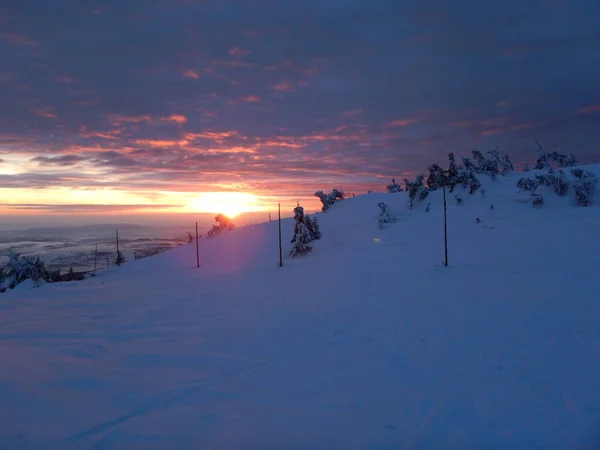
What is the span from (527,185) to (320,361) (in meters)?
38.0

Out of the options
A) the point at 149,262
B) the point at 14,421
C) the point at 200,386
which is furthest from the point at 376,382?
the point at 149,262

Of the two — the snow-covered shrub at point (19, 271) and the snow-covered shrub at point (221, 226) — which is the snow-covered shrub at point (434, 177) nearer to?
the snow-covered shrub at point (221, 226)

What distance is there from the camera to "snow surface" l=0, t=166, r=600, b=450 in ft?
21.4

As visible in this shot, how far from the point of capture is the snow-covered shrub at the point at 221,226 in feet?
197

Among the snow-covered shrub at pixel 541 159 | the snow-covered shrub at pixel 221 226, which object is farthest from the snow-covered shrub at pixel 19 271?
the snow-covered shrub at pixel 541 159

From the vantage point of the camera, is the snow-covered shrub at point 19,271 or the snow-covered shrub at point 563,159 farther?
the snow-covered shrub at point 563,159

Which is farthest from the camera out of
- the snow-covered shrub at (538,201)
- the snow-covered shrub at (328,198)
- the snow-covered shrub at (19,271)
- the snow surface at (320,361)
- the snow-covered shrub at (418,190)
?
the snow-covered shrub at (328,198)

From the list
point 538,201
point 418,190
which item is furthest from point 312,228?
point 538,201

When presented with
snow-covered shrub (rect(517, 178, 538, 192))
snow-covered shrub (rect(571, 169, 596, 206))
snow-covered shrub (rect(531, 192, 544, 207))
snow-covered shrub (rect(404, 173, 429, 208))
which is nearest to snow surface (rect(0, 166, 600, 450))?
snow-covered shrub (rect(531, 192, 544, 207))

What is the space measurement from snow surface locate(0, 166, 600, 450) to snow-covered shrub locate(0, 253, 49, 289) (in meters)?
8.45

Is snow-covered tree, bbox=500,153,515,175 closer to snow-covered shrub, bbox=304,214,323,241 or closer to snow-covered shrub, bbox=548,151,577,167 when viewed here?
snow-covered shrub, bbox=548,151,577,167

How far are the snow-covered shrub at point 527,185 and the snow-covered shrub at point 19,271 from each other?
4725 cm

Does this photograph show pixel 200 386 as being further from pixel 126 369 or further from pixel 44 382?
pixel 44 382

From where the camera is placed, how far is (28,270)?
29266mm
